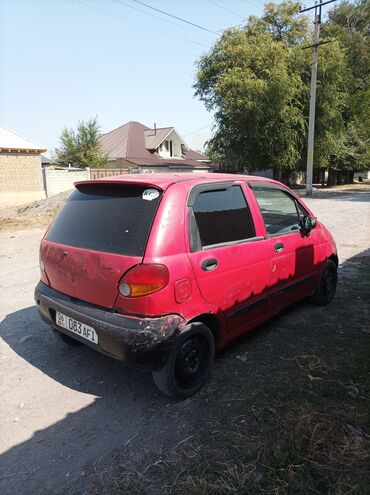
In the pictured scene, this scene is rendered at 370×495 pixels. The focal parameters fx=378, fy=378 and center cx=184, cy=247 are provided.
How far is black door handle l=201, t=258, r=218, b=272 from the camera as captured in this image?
2925 mm

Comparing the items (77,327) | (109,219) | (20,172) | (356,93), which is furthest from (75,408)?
(356,93)

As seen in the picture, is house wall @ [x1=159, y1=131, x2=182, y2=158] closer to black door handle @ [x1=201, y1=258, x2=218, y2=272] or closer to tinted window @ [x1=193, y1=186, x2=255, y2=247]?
tinted window @ [x1=193, y1=186, x2=255, y2=247]

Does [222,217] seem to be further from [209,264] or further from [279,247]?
[279,247]

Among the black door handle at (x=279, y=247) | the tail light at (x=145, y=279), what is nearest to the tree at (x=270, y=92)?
the black door handle at (x=279, y=247)

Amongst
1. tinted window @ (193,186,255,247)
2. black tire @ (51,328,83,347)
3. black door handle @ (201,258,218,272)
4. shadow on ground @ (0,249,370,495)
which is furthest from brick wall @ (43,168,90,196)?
black door handle @ (201,258,218,272)

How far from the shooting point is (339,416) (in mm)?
2682

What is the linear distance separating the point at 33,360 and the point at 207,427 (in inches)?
73.6

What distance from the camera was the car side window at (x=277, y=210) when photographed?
3.79m

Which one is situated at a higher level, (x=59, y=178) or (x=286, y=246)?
(x=59, y=178)

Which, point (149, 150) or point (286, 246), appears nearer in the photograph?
point (286, 246)

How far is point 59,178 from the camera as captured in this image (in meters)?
22.5

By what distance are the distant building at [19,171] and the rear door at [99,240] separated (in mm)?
19451

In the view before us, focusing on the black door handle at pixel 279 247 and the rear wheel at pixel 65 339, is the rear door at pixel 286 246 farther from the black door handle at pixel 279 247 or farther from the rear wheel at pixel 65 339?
the rear wheel at pixel 65 339

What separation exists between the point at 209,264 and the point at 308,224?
1.86 meters
